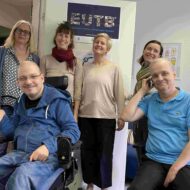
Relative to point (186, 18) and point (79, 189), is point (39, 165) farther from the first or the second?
point (186, 18)

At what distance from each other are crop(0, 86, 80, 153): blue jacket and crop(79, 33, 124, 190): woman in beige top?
2.69 ft

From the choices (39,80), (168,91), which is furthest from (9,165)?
(168,91)

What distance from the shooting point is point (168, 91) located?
1.85 metres

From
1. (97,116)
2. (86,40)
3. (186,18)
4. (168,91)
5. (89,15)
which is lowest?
(97,116)

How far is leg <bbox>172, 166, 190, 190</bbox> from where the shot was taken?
164cm

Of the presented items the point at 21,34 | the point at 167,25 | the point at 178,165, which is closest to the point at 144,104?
the point at 178,165

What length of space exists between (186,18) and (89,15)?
1777 mm

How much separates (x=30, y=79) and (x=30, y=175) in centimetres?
57

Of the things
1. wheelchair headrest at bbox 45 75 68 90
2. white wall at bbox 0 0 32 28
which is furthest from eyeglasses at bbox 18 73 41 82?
white wall at bbox 0 0 32 28

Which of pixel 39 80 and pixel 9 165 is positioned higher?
pixel 39 80

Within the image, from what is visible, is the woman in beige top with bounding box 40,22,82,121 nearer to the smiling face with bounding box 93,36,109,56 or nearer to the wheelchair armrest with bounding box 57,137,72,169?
the smiling face with bounding box 93,36,109,56

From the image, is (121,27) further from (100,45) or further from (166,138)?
(166,138)

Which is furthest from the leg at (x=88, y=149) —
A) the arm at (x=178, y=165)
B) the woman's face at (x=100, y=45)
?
the arm at (x=178, y=165)

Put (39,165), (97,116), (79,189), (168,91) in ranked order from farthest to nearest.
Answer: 1. (79,189)
2. (97,116)
3. (168,91)
4. (39,165)
